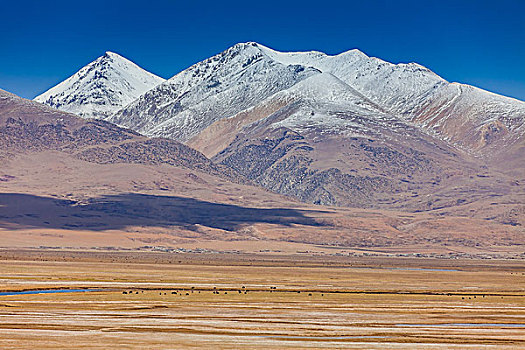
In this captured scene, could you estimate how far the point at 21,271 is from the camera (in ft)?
492

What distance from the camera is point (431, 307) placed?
100188 mm

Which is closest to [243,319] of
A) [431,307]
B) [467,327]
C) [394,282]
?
[467,327]

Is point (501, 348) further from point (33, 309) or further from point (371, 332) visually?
point (33, 309)

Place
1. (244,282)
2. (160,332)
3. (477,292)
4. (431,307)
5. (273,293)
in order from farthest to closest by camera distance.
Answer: (244,282)
(477,292)
(273,293)
(431,307)
(160,332)

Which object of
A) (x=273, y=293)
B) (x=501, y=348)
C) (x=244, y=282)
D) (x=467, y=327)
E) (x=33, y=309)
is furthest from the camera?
(x=244, y=282)

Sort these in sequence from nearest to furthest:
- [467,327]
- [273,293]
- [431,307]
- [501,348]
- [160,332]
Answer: [501,348] → [160,332] → [467,327] → [431,307] → [273,293]

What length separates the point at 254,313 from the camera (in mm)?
88688

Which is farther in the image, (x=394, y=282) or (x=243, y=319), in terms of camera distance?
(x=394, y=282)

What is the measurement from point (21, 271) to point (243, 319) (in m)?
77.0

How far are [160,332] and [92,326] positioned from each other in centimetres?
611

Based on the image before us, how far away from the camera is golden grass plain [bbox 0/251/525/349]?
226ft

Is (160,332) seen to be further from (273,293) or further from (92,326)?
(273,293)

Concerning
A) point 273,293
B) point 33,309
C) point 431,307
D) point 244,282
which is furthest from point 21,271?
point 431,307

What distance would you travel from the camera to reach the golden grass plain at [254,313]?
68812 millimetres
